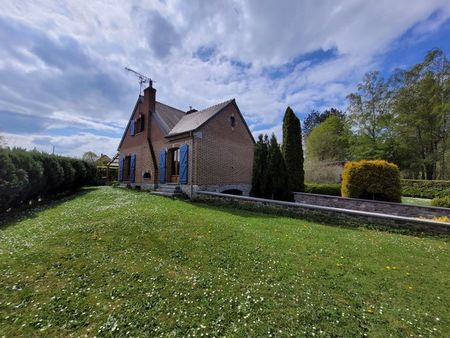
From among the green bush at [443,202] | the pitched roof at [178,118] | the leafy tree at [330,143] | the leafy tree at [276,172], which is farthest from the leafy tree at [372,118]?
the pitched roof at [178,118]

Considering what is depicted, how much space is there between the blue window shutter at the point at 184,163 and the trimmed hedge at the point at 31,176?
22.1ft

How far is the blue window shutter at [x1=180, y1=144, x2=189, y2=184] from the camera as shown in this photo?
39.4ft

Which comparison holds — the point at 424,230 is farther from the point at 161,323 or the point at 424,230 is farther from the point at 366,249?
the point at 161,323

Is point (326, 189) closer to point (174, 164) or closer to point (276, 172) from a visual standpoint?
point (276, 172)

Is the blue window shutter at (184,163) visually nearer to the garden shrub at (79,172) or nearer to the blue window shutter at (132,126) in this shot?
the blue window shutter at (132,126)

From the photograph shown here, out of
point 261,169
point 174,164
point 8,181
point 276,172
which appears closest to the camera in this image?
point 8,181

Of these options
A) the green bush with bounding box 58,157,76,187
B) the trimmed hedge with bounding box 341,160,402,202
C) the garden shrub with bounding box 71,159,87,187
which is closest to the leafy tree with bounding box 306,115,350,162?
the trimmed hedge with bounding box 341,160,402,202

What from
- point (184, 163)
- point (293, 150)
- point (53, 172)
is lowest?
point (53, 172)

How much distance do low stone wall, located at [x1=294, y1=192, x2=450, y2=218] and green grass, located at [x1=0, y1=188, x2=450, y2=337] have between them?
3.52m

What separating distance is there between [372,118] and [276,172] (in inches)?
766

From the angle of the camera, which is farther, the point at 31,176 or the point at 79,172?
the point at 79,172

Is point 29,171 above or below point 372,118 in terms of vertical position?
below

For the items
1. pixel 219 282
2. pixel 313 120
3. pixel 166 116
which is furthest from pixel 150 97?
pixel 313 120

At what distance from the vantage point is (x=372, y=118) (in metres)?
23.6
